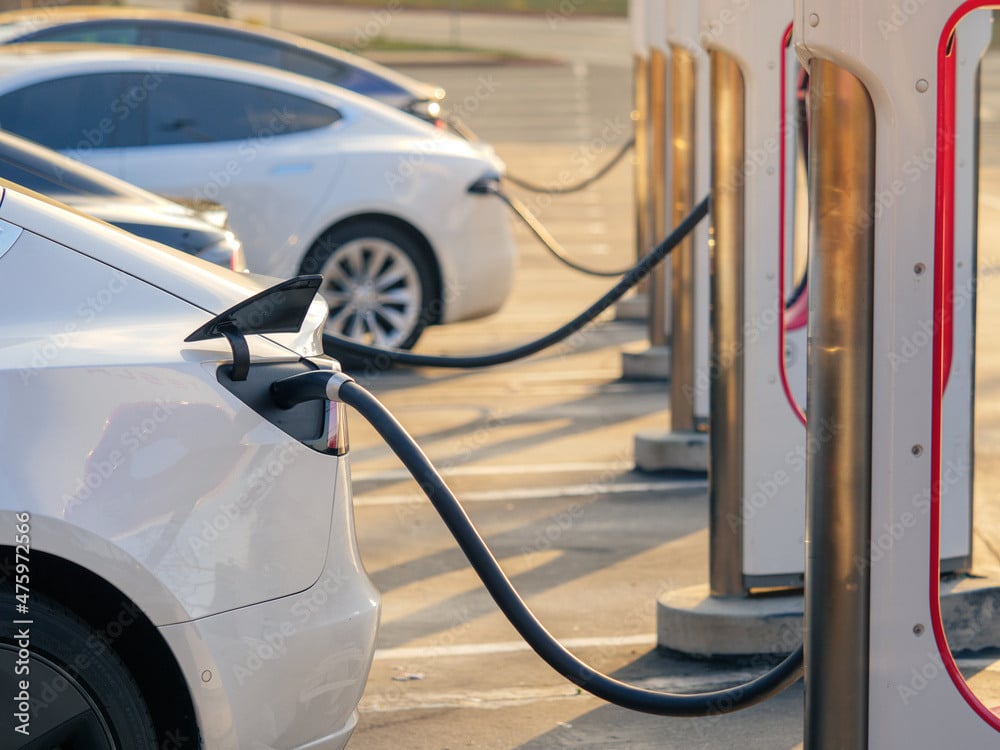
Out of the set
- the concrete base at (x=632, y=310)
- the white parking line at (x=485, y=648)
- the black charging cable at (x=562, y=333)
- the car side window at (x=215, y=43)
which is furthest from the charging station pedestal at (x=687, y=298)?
the car side window at (x=215, y=43)

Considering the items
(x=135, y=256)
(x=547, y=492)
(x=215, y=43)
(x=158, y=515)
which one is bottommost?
(x=547, y=492)

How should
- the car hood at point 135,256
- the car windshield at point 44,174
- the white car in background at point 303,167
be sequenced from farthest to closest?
the white car in background at point 303,167 → the car windshield at point 44,174 → the car hood at point 135,256

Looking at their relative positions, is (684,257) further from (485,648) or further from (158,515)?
(158,515)

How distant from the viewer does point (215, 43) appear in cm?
1066

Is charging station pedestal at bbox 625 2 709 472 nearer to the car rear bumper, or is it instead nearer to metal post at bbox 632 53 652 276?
metal post at bbox 632 53 652 276

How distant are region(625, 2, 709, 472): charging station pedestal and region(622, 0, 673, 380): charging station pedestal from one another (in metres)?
1.34

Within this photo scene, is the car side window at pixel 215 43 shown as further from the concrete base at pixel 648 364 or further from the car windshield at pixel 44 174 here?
the car windshield at pixel 44 174

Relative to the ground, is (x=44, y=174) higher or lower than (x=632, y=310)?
higher

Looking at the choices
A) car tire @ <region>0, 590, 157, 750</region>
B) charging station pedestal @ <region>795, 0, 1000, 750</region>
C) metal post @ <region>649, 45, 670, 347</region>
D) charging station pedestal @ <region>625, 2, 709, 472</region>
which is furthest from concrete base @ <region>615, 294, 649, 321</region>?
car tire @ <region>0, 590, 157, 750</region>

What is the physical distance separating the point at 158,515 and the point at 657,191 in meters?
5.84

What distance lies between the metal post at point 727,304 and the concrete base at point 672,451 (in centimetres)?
211

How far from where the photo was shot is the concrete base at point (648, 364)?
888 centimetres

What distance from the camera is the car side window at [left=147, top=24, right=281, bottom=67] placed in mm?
10618

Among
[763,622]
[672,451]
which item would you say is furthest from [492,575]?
[672,451]
